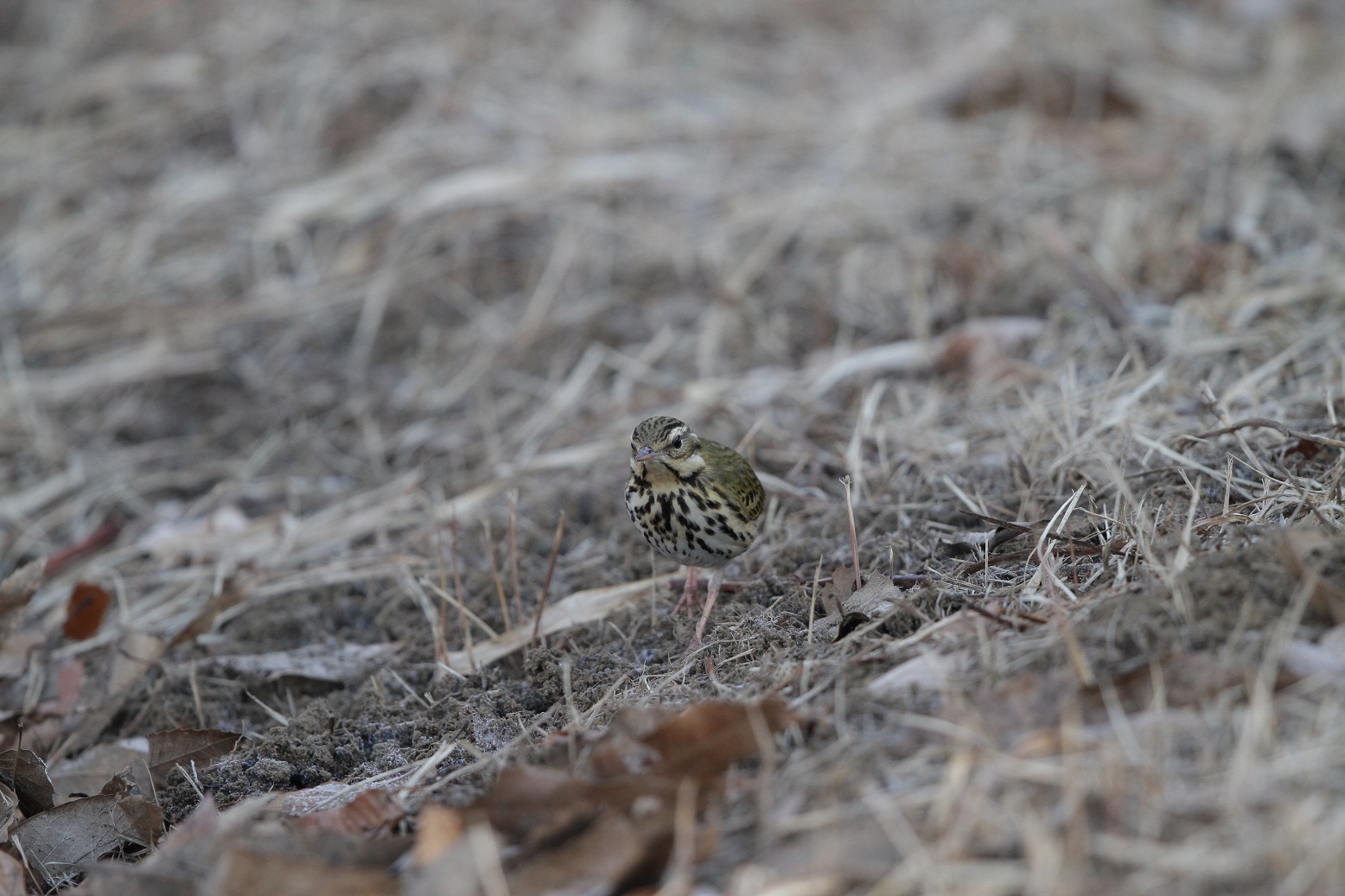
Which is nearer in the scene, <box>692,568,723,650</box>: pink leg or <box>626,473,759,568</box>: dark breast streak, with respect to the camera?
<box>692,568,723,650</box>: pink leg

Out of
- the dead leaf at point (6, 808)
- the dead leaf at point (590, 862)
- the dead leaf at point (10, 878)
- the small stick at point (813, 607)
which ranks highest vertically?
the dead leaf at point (590, 862)

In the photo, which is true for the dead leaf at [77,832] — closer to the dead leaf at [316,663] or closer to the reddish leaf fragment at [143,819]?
the reddish leaf fragment at [143,819]

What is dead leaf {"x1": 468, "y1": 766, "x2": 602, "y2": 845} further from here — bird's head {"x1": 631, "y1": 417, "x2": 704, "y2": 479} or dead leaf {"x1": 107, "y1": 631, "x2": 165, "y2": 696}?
Answer: dead leaf {"x1": 107, "y1": 631, "x2": 165, "y2": 696}

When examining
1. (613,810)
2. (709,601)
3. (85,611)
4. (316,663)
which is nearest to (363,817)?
(613,810)

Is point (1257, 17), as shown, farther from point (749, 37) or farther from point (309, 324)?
point (309, 324)

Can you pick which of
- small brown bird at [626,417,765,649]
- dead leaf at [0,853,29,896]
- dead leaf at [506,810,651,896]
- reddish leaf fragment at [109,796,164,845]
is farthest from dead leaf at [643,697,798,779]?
dead leaf at [0,853,29,896]

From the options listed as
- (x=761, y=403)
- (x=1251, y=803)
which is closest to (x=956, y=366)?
(x=761, y=403)

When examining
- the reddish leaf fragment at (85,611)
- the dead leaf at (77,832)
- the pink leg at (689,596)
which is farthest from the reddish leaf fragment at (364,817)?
the reddish leaf fragment at (85,611)
